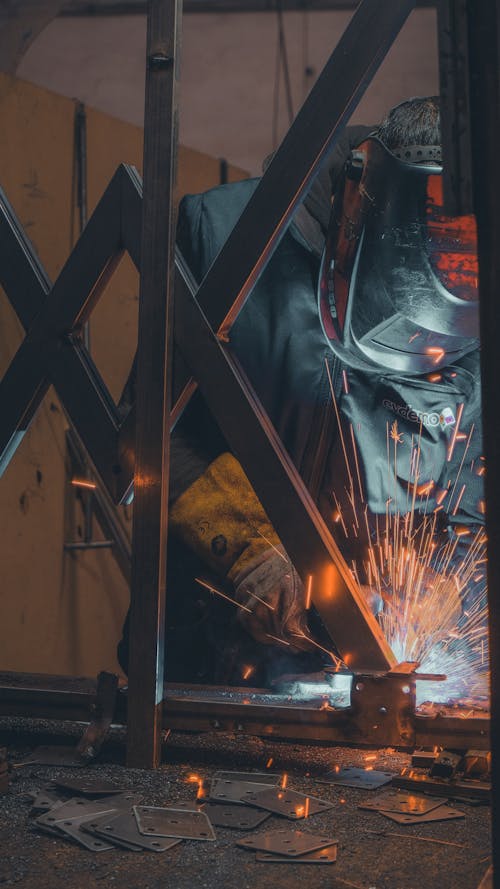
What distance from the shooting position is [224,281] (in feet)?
5.15

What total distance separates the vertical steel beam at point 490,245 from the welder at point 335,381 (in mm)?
750

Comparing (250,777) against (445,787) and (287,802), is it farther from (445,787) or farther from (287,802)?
(445,787)

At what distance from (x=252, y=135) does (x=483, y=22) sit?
14.3ft

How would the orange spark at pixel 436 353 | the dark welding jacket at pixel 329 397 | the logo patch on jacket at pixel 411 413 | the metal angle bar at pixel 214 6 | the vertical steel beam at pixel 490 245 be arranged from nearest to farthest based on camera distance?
the vertical steel beam at pixel 490 245
the orange spark at pixel 436 353
the dark welding jacket at pixel 329 397
the logo patch on jacket at pixel 411 413
the metal angle bar at pixel 214 6

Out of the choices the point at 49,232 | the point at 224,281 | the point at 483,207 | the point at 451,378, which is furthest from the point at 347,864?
the point at 49,232

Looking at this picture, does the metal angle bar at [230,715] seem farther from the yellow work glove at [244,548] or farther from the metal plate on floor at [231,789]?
the yellow work glove at [244,548]

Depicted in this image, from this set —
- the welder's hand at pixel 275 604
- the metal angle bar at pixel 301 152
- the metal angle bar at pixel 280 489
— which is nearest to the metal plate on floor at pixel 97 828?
the metal angle bar at pixel 280 489

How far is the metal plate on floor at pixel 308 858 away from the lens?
1.14m

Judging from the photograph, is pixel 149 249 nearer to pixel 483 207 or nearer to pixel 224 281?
pixel 224 281

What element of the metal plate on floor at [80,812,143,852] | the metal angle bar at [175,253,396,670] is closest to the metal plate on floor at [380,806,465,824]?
the metal angle bar at [175,253,396,670]

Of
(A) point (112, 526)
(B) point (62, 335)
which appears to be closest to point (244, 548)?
(B) point (62, 335)

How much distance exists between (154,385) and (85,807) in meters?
0.67

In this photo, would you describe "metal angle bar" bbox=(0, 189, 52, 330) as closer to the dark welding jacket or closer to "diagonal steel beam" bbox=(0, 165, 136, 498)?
"diagonal steel beam" bbox=(0, 165, 136, 498)

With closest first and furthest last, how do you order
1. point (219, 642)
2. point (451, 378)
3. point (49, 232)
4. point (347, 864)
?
point (347, 864) → point (219, 642) → point (451, 378) → point (49, 232)
